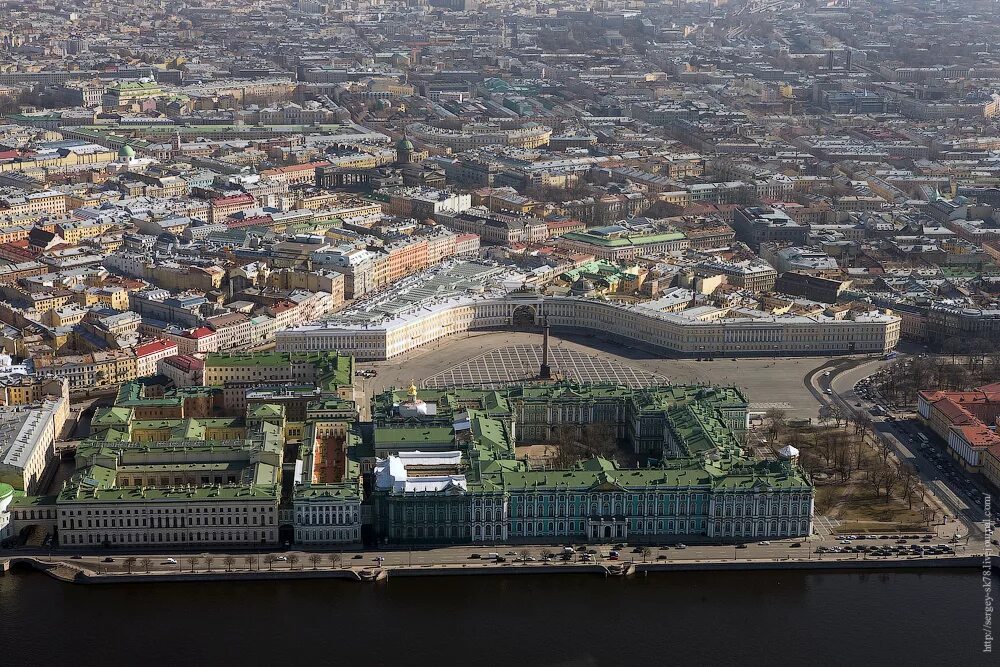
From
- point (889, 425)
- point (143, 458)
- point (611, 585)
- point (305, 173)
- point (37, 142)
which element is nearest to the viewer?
point (611, 585)

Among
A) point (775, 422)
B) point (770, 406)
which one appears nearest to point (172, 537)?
point (775, 422)

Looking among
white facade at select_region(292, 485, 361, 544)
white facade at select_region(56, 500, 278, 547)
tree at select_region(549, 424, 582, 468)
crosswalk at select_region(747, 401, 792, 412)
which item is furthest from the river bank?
crosswalk at select_region(747, 401, 792, 412)

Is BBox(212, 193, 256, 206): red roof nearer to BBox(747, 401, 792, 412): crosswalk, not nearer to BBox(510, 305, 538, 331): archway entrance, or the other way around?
BBox(510, 305, 538, 331): archway entrance

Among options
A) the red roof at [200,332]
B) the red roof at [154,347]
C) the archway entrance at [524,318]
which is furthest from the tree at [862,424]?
the red roof at [154,347]

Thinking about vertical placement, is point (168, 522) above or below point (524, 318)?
below

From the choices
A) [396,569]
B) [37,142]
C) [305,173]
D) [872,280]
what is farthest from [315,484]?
[37,142]

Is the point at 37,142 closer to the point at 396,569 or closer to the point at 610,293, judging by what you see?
the point at 610,293

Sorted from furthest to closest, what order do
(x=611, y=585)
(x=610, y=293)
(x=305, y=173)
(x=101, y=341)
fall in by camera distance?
1. (x=305, y=173)
2. (x=610, y=293)
3. (x=101, y=341)
4. (x=611, y=585)

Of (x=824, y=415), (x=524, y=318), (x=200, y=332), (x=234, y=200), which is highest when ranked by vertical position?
(x=234, y=200)

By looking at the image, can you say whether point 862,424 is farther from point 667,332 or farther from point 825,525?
point 667,332
